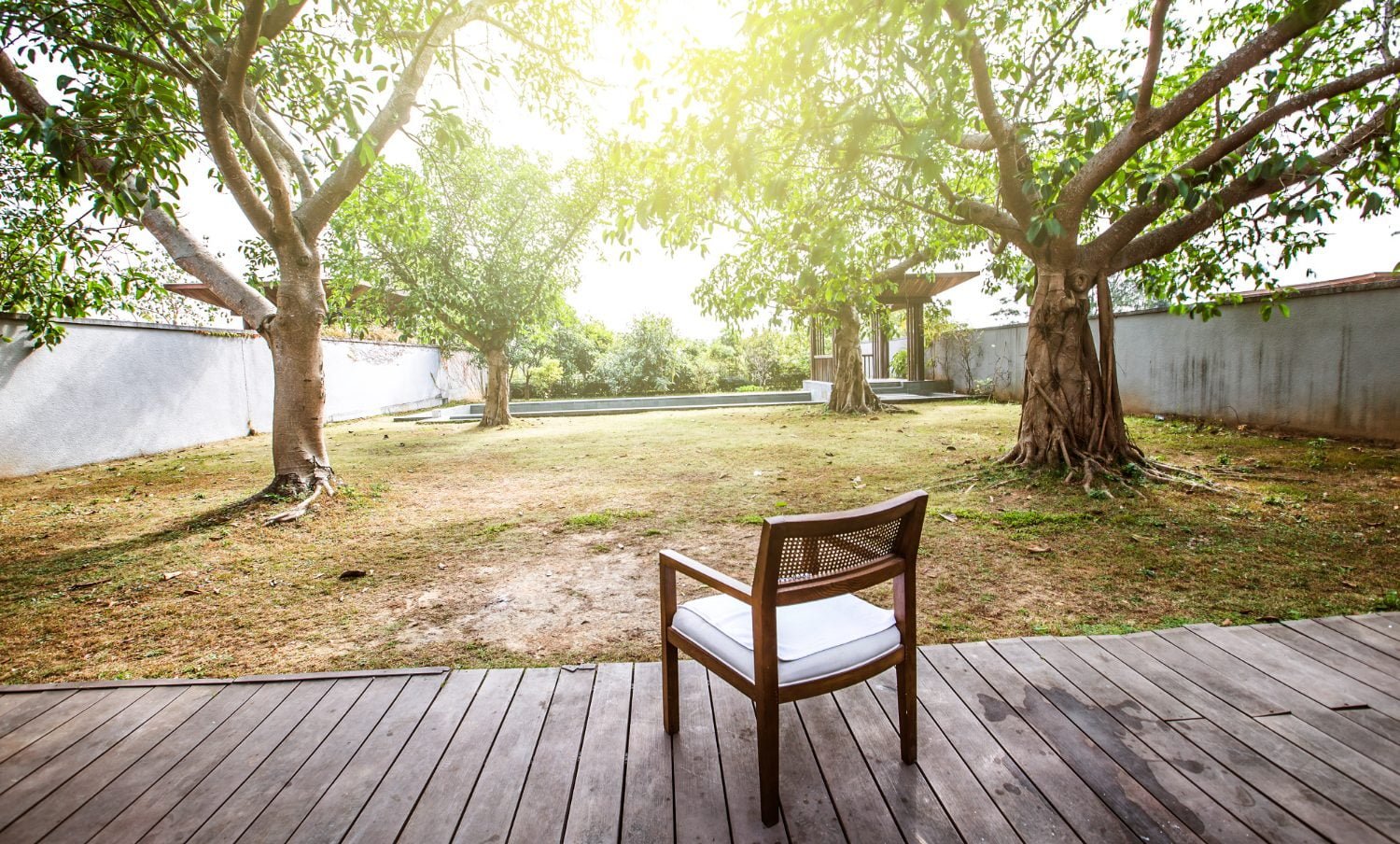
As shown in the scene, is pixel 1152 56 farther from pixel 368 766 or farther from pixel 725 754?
pixel 368 766

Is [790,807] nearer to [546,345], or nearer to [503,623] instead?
[503,623]

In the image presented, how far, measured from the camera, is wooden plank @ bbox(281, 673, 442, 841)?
1642 millimetres

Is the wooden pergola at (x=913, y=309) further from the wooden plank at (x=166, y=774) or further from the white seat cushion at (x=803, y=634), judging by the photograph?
the wooden plank at (x=166, y=774)

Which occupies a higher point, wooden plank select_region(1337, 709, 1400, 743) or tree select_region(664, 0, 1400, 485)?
tree select_region(664, 0, 1400, 485)

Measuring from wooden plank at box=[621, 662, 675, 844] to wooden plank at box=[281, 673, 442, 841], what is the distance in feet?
2.45

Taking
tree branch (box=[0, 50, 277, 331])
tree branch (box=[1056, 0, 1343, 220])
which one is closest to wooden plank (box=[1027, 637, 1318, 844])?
tree branch (box=[1056, 0, 1343, 220])


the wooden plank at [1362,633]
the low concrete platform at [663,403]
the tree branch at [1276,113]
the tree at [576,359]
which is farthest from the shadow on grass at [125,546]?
the tree at [576,359]

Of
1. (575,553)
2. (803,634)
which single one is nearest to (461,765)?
(803,634)

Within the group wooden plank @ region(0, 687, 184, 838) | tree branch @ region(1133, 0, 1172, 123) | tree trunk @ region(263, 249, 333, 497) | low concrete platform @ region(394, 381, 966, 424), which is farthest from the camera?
low concrete platform @ region(394, 381, 966, 424)

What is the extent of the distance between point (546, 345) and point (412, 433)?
30.0ft

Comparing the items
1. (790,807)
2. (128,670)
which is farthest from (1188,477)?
(128,670)

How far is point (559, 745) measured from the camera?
1.96m

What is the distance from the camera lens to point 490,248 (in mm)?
11961

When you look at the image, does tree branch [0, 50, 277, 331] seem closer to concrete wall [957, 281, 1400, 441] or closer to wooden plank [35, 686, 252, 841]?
wooden plank [35, 686, 252, 841]
